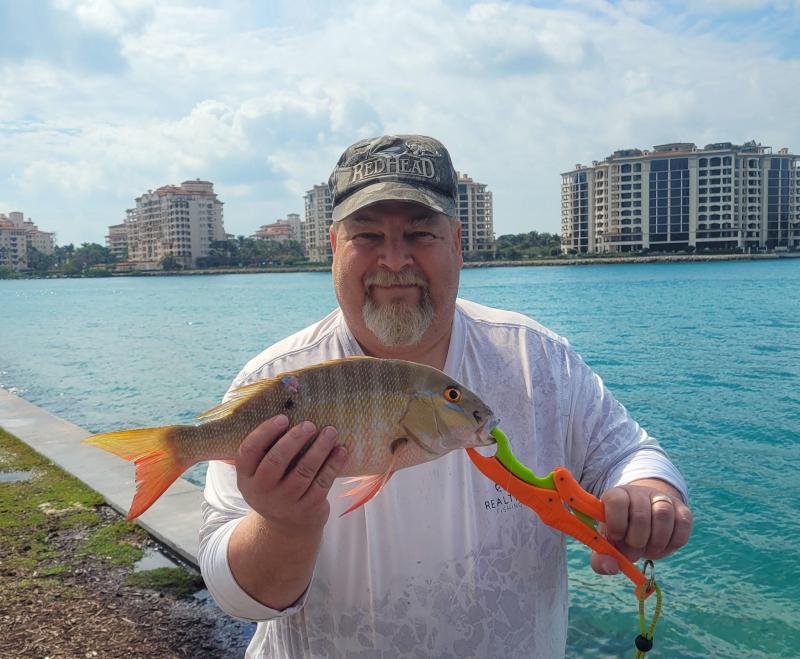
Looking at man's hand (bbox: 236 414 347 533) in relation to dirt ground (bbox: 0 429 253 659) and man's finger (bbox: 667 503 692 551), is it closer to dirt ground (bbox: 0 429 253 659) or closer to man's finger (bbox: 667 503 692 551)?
man's finger (bbox: 667 503 692 551)

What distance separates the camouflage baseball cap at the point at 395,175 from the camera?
2654mm

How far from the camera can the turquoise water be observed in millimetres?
7410

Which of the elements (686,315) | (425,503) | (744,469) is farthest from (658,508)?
(686,315)

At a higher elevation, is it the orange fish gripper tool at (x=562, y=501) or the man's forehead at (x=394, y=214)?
the man's forehead at (x=394, y=214)

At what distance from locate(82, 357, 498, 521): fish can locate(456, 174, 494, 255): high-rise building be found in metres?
153

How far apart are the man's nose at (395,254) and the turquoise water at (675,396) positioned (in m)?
4.94

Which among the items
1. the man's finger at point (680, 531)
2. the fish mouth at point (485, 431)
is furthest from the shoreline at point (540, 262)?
the fish mouth at point (485, 431)

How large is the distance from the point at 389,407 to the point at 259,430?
38cm

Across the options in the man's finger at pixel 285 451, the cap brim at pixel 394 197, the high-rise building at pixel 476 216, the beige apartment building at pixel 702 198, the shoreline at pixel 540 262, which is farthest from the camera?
the high-rise building at pixel 476 216

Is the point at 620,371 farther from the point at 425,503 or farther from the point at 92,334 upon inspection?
the point at 92,334

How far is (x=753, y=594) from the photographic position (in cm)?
807

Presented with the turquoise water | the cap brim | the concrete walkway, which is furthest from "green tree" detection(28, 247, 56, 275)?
the cap brim

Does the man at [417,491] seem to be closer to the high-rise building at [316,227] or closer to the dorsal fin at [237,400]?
the dorsal fin at [237,400]

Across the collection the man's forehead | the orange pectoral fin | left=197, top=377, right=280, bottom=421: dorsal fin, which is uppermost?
the man's forehead
